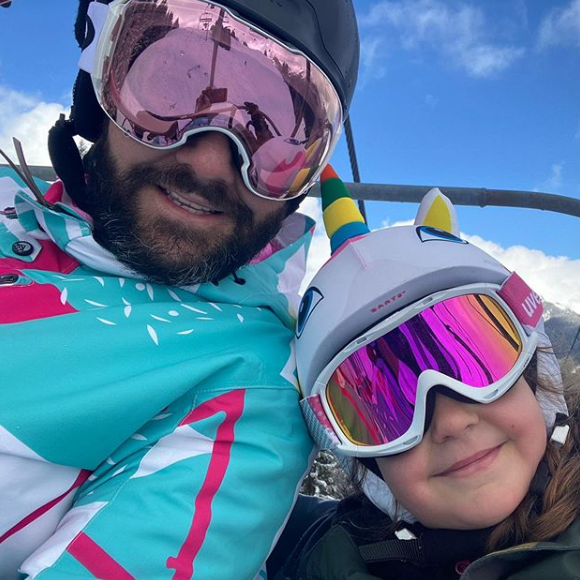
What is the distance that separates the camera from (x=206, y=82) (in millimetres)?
1543

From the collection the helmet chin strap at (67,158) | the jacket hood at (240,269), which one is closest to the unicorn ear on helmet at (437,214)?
the jacket hood at (240,269)

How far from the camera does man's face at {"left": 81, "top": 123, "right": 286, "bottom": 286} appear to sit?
146 cm

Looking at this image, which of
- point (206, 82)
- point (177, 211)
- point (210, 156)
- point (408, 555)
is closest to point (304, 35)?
point (206, 82)

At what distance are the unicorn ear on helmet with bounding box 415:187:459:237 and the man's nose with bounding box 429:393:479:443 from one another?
0.56 m

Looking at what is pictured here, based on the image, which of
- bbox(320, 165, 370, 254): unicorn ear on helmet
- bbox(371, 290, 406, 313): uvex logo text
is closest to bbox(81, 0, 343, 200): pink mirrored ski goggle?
bbox(320, 165, 370, 254): unicorn ear on helmet

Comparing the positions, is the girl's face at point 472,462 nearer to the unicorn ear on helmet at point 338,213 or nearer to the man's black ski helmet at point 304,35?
the unicorn ear on helmet at point 338,213

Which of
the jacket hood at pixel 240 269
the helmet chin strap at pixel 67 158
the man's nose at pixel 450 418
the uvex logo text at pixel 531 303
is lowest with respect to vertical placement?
the man's nose at pixel 450 418

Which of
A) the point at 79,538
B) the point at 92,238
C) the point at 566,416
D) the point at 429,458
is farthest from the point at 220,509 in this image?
the point at 566,416

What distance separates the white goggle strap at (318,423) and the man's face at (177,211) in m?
0.46

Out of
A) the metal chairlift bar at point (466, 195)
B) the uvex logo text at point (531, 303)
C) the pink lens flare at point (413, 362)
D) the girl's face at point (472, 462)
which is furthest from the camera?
the metal chairlift bar at point (466, 195)

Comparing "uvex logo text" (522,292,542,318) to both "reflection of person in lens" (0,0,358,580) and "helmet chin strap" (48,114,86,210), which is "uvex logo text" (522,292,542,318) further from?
"helmet chin strap" (48,114,86,210)

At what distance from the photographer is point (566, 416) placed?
1.40 meters

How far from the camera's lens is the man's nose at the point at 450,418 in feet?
4.31

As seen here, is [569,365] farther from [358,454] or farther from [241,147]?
[241,147]
